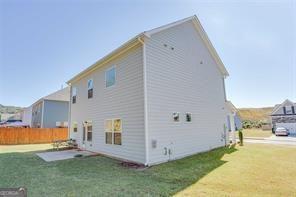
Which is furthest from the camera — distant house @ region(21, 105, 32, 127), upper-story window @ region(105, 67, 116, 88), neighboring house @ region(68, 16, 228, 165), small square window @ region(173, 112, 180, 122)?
distant house @ region(21, 105, 32, 127)

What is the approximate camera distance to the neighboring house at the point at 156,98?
28.1 ft

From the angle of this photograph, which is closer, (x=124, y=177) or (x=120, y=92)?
(x=124, y=177)

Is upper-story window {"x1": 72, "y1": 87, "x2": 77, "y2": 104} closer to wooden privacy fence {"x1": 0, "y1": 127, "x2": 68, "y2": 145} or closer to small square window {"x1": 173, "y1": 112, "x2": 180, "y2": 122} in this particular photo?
wooden privacy fence {"x1": 0, "y1": 127, "x2": 68, "y2": 145}

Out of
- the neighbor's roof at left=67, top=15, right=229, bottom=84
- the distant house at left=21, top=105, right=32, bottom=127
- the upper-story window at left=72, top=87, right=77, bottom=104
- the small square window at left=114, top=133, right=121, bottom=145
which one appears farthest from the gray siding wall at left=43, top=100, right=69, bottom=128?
the small square window at left=114, top=133, right=121, bottom=145

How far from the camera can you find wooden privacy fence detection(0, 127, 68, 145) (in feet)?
64.0

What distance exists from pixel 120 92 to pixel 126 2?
518 centimetres

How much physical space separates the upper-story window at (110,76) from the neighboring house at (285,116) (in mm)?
33856

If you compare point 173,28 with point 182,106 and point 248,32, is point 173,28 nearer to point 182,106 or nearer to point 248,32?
point 182,106

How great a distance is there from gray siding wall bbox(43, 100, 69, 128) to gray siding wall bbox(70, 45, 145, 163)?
535 inches

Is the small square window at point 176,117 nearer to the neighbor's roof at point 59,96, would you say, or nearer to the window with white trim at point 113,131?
the window with white trim at point 113,131

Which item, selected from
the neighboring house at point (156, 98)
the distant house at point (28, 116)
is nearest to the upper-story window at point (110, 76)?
the neighboring house at point (156, 98)

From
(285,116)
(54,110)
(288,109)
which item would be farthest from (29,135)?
(288,109)

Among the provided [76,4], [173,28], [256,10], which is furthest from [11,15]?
[256,10]

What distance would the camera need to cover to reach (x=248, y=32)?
12195 millimetres
